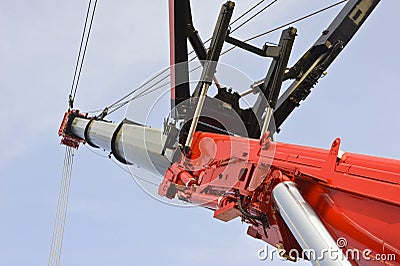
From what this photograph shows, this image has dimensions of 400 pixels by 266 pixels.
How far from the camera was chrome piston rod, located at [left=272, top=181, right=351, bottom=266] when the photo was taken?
2.61m

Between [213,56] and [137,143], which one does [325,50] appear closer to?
[213,56]

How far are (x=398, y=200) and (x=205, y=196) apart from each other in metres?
2.12

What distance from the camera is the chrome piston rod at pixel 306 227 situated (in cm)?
261

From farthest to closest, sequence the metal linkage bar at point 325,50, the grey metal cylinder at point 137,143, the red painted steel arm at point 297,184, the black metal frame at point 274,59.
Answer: the grey metal cylinder at point 137,143 < the metal linkage bar at point 325,50 < the black metal frame at point 274,59 < the red painted steel arm at point 297,184

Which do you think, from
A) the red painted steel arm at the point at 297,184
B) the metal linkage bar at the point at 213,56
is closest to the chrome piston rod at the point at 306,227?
the red painted steel arm at the point at 297,184

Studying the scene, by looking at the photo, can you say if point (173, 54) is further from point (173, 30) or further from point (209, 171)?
point (209, 171)

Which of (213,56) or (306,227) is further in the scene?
(213,56)

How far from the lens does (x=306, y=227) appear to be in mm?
2865

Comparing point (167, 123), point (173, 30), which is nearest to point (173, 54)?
point (173, 30)

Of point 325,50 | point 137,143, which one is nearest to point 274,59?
point 325,50

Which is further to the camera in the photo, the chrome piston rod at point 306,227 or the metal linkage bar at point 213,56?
the metal linkage bar at point 213,56

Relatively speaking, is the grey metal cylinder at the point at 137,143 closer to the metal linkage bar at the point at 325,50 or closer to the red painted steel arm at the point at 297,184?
the red painted steel arm at the point at 297,184

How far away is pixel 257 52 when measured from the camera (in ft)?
19.0

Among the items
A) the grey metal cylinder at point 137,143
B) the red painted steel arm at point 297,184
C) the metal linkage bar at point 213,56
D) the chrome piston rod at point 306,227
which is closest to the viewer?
the chrome piston rod at point 306,227
